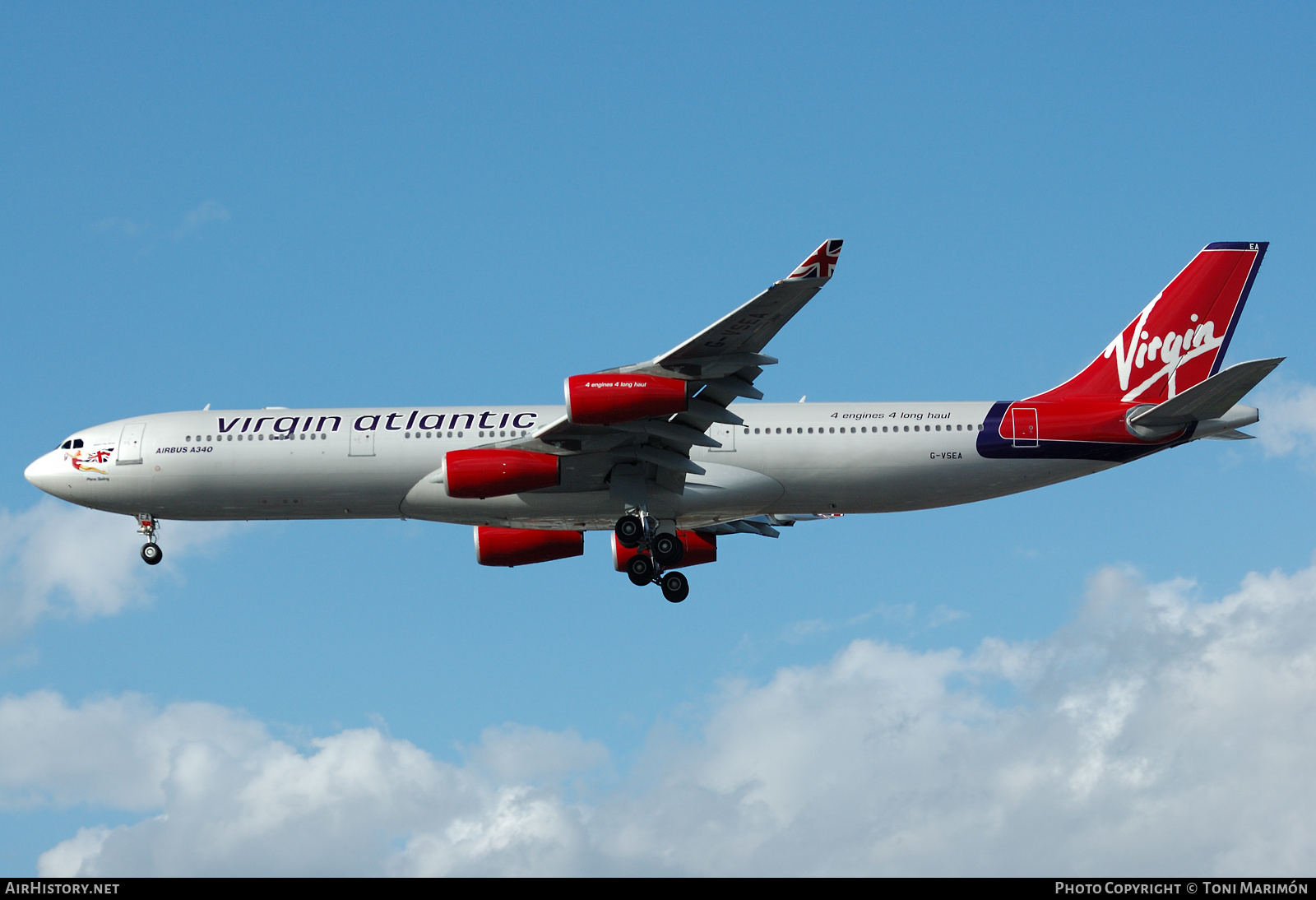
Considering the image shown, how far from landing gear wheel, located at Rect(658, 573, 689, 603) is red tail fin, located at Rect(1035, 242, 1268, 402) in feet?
33.1

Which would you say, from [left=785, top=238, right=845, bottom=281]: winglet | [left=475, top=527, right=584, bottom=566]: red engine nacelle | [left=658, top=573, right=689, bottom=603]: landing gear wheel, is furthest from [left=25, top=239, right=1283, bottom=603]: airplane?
[left=785, top=238, right=845, bottom=281]: winglet

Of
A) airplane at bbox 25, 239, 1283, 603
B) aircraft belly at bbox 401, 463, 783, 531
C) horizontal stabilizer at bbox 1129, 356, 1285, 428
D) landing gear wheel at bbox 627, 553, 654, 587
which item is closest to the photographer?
horizontal stabilizer at bbox 1129, 356, 1285, 428

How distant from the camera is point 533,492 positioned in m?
33.2

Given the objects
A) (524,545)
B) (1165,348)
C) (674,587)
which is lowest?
(674,587)

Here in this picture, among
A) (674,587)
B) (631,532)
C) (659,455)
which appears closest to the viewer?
(659,455)

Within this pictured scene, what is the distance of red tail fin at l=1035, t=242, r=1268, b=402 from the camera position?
3497 centimetres

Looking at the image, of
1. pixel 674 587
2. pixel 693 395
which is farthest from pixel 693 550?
pixel 693 395

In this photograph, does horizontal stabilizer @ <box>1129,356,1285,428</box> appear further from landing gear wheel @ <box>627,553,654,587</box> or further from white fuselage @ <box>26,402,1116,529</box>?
landing gear wheel @ <box>627,553,654,587</box>

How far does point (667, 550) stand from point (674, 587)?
167 centimetres

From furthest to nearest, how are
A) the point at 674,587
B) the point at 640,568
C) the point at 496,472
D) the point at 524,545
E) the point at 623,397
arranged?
the point at 524,545, the point at 674,587, the point at 640,568, the point at 496,472, the point at 623,397

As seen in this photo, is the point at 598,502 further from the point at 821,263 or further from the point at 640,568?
the point at 821,263
